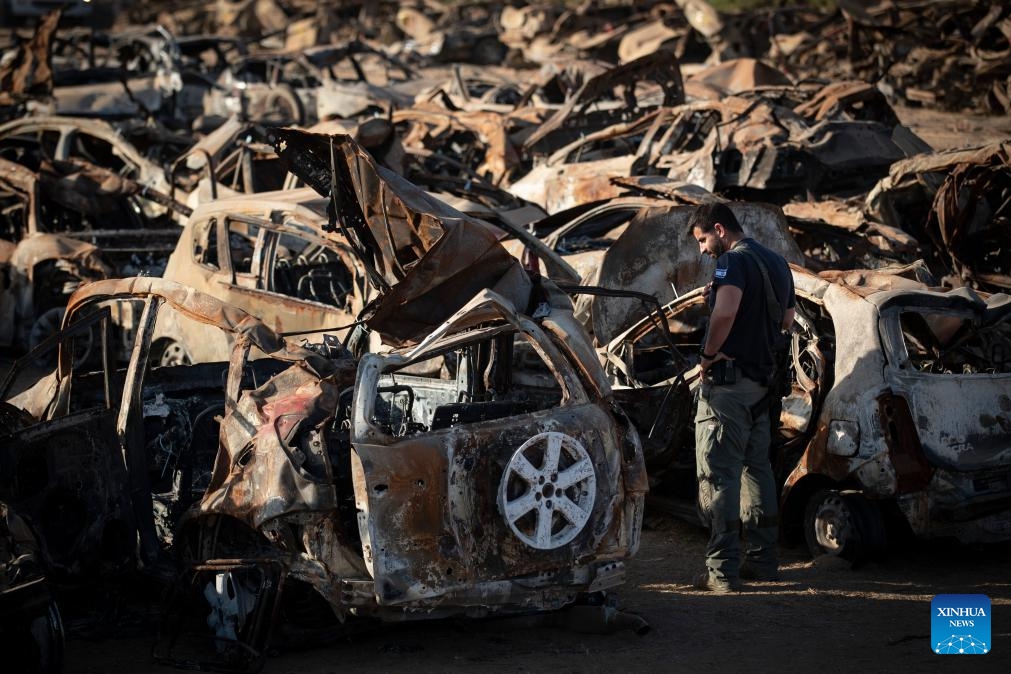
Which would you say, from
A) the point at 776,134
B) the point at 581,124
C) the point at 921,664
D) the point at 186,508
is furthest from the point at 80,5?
the point at 921,664

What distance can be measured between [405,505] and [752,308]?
233 centimetres

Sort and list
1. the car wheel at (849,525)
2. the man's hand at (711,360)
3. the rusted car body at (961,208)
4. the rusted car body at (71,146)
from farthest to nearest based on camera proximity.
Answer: the rusted car body at (71,146) < the rusted car body at (961,208) < the car wheel at (849,525) < the man's hand at (711,360)

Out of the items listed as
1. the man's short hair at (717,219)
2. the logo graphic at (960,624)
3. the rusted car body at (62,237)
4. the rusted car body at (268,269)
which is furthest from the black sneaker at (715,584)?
the rusted car body at (62,237)

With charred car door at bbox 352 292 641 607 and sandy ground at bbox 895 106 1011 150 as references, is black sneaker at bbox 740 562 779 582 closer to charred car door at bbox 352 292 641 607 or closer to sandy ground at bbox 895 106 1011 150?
charred car door at bbox 352 292 641 607

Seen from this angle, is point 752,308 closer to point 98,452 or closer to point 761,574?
point 761,574

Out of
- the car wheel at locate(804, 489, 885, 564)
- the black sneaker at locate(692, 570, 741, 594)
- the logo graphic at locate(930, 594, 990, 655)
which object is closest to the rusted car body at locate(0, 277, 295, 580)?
the black sneaker at locate(692, 570, 741, 594)

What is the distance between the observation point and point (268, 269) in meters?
9.09

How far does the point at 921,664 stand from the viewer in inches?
202

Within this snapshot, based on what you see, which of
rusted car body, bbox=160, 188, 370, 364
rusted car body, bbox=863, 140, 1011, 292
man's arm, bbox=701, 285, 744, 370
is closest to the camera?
man's arm, bbox=701, 285, 744, 370

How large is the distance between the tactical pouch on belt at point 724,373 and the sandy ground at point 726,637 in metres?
1.11

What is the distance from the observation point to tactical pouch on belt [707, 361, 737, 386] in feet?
20.7

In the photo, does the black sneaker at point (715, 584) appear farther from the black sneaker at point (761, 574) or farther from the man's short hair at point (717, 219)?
the man's short hair at point (717, 219)

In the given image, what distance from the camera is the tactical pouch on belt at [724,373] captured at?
6.31 meters

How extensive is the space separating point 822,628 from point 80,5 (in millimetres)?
32032
